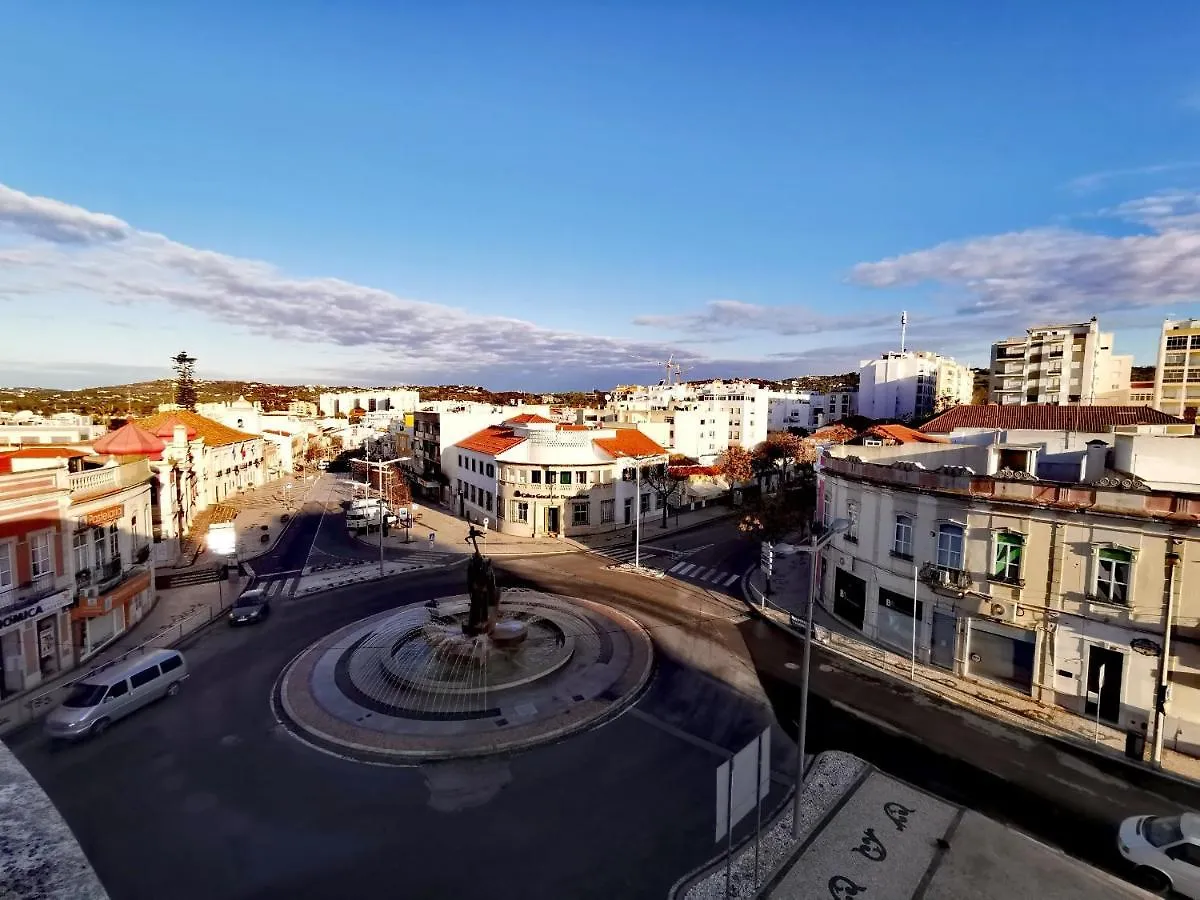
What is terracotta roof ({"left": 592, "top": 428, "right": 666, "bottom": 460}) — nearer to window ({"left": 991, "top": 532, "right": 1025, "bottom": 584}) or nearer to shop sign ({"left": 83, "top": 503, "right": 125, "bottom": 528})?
window ({"left": 991, "top": 532, "right": 1025, "bottom": 584})

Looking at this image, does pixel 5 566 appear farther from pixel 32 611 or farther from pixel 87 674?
pixel 87 674

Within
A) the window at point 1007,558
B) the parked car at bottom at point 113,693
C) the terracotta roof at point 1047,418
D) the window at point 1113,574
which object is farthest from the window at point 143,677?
the terracotta roof at point 1047,418

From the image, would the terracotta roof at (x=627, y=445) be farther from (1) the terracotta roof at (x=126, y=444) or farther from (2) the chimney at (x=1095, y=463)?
(2) the chimney at (x=1095, y=463)

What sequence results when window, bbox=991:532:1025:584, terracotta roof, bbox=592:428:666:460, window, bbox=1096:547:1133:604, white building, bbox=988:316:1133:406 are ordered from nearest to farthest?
window, bbox=1096:547:1133:604 < window, bbox=991:532:1025:584 < terracotta roof, bbox=592:428:666:460 < white building, bbox=988:316:1133:406

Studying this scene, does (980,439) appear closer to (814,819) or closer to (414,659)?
(814,819)

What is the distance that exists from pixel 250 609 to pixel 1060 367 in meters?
114

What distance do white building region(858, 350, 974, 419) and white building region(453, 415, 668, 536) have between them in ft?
341

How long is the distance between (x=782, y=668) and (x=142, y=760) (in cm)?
2437

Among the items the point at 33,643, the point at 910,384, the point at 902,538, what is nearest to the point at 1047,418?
the point at 902,538

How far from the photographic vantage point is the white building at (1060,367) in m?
92.3

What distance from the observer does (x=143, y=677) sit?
22500 mm

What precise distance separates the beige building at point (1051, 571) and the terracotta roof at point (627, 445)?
106ft

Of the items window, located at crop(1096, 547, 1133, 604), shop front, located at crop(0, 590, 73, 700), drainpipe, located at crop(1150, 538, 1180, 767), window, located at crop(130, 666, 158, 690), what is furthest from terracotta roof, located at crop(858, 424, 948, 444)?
shop front, located at crop(0, 590, 73, 700)

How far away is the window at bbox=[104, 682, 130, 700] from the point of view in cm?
2123
